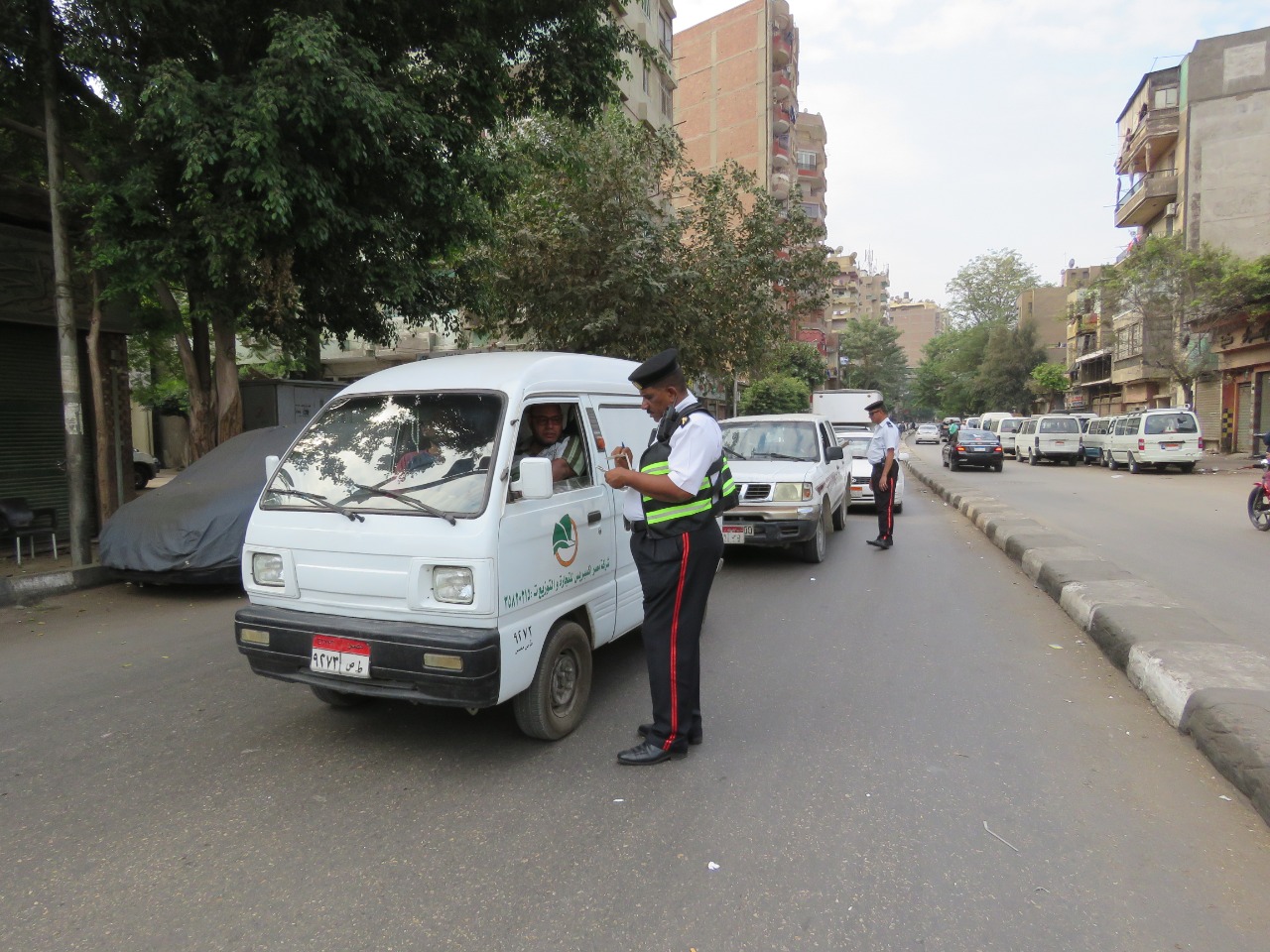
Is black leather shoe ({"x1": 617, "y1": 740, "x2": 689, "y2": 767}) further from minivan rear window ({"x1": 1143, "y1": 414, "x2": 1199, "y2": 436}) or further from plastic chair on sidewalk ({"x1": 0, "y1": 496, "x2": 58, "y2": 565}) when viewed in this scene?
minivan rear window ({"x1": 1143, "y1": 414, "x2": 1199, "y2": 436})

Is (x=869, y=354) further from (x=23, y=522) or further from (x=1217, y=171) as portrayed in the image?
(x=23, y=522)

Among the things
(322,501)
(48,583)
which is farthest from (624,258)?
(322,501)

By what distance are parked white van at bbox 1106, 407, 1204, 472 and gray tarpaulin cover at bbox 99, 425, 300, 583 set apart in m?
24.1

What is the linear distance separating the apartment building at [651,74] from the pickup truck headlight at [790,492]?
2427 centimetres

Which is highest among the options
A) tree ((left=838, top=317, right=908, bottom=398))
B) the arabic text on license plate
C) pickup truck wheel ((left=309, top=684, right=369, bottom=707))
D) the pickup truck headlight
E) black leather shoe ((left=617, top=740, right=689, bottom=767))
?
tree ((left=838, top=317, right=908, bottom=398))

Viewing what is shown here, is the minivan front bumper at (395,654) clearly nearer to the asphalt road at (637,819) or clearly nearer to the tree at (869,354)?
the asphalt road at (637,819)

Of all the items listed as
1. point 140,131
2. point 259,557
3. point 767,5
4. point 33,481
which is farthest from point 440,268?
point 767,5

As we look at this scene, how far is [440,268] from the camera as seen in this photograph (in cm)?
1087

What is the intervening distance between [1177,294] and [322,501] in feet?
103

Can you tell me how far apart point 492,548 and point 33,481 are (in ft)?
35.0

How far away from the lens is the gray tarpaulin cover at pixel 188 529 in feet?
24.6

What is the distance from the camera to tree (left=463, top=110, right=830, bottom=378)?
41.8ft

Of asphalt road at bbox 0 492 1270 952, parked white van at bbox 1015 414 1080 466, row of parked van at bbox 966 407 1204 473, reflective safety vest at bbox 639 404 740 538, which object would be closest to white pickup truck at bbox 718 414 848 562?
asphalt road at bbox 0 492 1270 952

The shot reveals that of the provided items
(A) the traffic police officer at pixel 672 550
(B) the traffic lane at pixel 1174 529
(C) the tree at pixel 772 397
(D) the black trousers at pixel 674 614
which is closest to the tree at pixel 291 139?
(A) the traffic police officer at pixel 672 550
